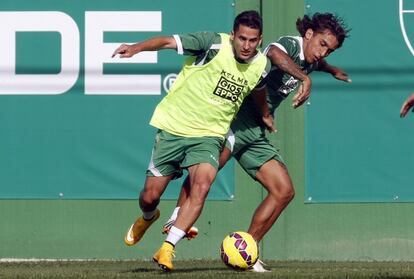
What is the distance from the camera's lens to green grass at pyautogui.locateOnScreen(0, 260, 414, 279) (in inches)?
378

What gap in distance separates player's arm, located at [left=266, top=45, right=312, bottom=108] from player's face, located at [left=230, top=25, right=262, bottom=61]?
203mm

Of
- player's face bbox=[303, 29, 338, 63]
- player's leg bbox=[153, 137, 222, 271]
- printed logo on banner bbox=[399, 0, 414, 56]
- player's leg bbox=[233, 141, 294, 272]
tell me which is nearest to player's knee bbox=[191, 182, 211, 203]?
player's leg bbox=[153, 137, 222, 271]

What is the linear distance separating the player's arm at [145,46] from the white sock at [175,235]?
142 cm

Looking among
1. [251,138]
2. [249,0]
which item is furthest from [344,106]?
[251,138]

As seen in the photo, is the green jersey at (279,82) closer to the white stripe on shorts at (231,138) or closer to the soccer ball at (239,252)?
the white stripe on shorts at (231,138)

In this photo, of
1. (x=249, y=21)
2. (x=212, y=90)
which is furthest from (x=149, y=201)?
(x=249, y=21)

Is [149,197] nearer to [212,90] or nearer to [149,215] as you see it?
[149,215]

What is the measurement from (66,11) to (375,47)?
10.8 feet

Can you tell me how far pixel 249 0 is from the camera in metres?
13.0

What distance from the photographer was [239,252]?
9.76m

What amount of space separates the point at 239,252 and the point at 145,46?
1785mm

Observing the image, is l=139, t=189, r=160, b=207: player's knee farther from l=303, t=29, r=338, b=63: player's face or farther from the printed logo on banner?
the printed logo on banner

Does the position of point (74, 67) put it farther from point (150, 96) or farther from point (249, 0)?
point (249, 0)

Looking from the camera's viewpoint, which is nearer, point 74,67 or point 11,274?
point 11,274
